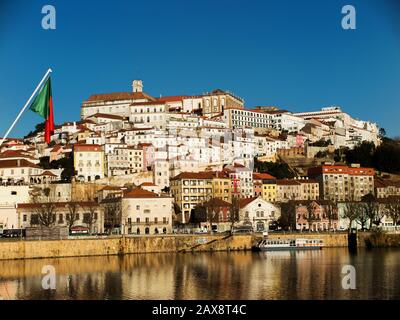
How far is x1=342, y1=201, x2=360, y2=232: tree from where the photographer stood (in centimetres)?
4162

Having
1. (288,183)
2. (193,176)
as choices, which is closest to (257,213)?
(193,176)

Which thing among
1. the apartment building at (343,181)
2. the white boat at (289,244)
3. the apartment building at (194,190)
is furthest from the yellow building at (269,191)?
the white boat at (289,244)

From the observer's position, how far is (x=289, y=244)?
1428 inches

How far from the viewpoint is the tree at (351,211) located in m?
41.6

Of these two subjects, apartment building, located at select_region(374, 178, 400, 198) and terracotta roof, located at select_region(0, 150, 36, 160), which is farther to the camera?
apartment building, located at select_region(374, 178, 400, 198)

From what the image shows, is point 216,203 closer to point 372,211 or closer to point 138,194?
point 138,194

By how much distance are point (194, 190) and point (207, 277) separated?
76.4 ft

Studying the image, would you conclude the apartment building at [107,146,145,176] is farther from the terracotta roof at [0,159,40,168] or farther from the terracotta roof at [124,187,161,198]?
the terracotta roof at [124,187,161,198]

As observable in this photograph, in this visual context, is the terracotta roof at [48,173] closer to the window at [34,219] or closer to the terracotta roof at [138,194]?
the terracotta roof at [138,194]

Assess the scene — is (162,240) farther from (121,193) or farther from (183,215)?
(183,215)

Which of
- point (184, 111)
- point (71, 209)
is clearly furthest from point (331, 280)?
point (184, 111)

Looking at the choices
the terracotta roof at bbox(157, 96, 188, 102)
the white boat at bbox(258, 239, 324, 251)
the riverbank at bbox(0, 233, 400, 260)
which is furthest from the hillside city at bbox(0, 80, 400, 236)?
the white boat at bbox(258, 239, 324, 251)

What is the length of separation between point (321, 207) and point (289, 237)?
28.2ft

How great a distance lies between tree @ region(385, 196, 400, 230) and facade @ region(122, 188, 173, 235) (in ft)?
44.9
